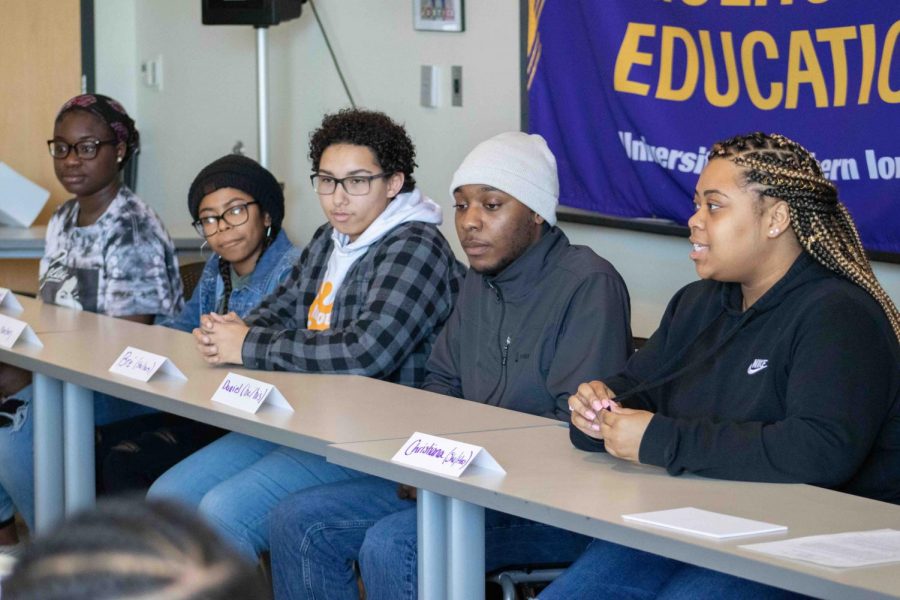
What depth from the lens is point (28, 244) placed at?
4816mm

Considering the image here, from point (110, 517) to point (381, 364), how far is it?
7.21 feet

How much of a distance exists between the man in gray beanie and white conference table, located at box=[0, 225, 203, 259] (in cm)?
234

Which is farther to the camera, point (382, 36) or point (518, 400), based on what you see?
point (382, 36)

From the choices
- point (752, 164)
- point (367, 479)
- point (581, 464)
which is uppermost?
point (752, 164)

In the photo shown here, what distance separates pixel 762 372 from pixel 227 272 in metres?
1.77

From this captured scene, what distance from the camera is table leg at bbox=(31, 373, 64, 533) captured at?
118 inches

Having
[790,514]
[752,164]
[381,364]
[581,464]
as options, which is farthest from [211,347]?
[790,514]

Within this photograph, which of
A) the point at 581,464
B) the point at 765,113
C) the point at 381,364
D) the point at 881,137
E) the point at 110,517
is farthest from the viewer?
the point at 765,113

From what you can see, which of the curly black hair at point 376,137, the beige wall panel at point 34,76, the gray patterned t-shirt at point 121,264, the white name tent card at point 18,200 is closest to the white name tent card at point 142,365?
the curly black hair at point 376,137

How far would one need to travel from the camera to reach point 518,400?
2.49m

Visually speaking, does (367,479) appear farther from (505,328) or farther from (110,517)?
(110,517)

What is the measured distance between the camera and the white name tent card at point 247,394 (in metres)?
2.38

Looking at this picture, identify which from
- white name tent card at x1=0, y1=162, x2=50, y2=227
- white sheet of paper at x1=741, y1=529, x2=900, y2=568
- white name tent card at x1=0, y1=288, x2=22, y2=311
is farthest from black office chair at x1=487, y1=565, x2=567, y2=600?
white name tent card at x1=0, y1=162, x2=50, y2=227

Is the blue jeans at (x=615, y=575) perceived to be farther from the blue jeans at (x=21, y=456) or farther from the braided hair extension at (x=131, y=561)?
the blue jeans at (x=21, y=456)
